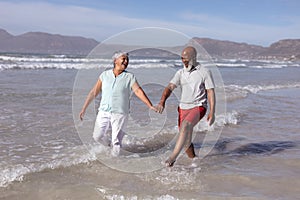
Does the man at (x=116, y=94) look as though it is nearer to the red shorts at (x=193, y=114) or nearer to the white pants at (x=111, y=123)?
the white pants at (x=111, y=123)

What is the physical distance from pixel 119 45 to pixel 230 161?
271 centimetres

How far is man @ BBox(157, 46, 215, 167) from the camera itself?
5.22 m

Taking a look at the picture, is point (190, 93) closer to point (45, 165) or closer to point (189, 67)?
point (189, 67)

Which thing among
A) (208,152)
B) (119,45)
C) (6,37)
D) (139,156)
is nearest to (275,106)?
(208,152)

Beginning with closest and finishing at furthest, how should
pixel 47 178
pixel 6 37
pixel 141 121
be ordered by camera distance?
pixel 47 178 → pixel 141 121 → pixel 6 37

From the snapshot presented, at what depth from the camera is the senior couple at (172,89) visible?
17.2 feet

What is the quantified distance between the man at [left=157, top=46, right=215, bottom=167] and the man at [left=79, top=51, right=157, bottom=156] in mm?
492

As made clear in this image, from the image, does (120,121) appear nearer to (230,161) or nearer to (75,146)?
(75,146)

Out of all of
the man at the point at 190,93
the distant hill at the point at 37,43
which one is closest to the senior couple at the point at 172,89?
the man at the point at 190,93

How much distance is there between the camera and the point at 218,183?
4.92 meters

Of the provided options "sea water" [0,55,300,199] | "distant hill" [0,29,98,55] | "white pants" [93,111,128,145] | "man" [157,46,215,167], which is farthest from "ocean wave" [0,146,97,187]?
"distant hill" [0,29,98,55]

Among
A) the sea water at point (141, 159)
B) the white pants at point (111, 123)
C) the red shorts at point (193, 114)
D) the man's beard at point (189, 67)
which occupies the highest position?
the man's beard at point (189, 67)

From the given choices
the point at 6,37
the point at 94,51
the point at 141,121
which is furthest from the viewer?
the point at 6,37

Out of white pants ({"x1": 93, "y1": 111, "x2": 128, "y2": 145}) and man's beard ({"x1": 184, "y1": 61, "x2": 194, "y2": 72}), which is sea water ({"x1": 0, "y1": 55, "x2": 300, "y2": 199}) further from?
man's beard ({"x1": 184, "y1": 61, "x2": 194, "y2": 72})
